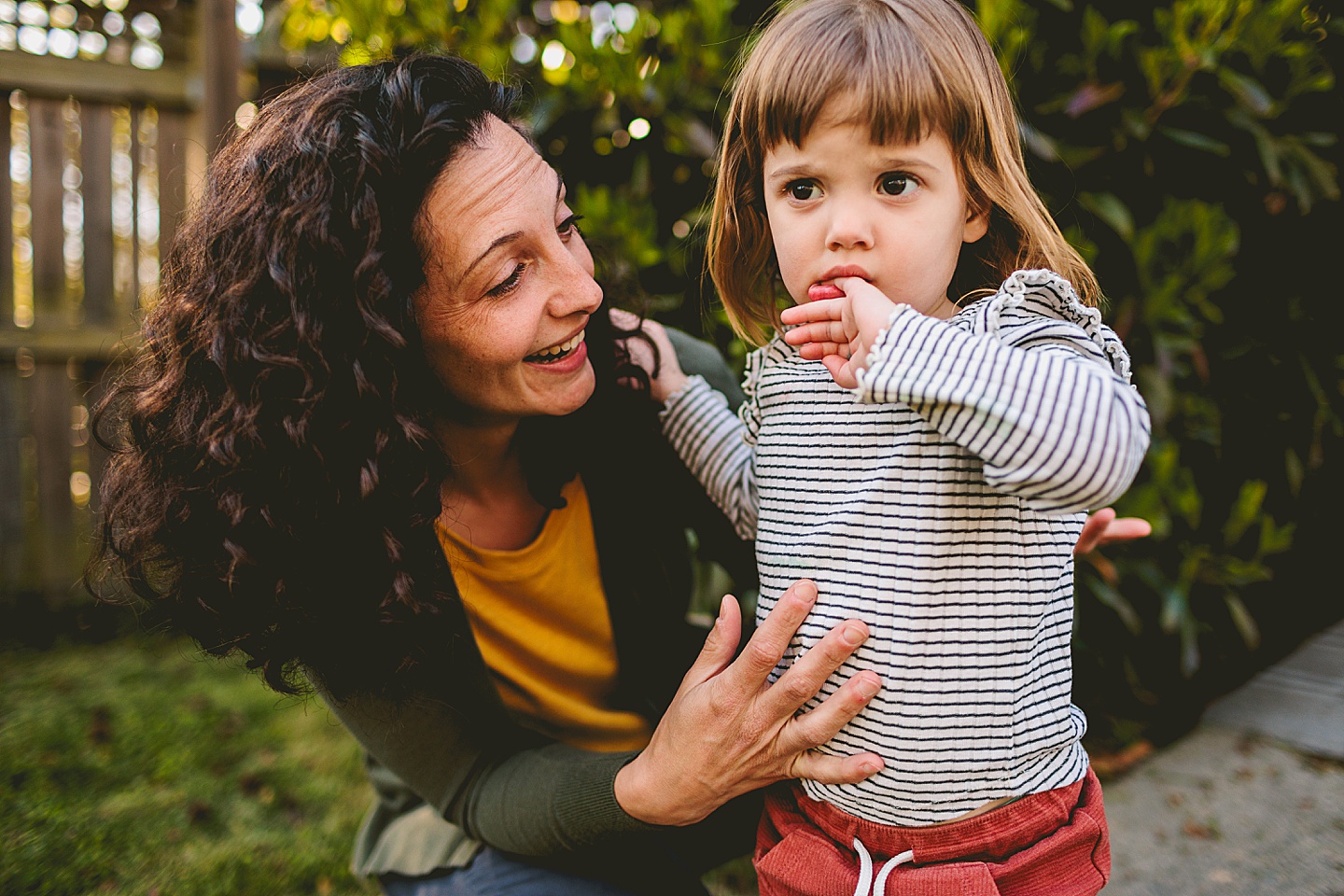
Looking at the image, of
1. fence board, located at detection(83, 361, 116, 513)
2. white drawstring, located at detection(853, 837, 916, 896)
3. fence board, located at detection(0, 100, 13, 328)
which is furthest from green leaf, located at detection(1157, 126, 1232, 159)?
fence board, located at detection(0, 100, 13, 328)

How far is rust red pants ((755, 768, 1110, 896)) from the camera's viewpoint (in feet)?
4.05

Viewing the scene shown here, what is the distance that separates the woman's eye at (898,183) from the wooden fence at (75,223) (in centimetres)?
371

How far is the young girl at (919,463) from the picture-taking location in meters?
1.16

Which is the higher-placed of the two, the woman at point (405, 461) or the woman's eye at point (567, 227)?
the woman's eye at point (567, 227)

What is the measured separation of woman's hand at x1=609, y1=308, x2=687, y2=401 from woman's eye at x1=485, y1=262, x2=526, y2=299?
36 centimetres

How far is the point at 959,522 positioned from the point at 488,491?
39.8 inches

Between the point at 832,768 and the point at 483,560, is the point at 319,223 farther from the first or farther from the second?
the point at 832,768

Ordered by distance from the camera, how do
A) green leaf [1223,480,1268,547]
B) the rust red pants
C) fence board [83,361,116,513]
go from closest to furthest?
the rust red pants → green leaf [1223,480,1268,547] → fence board [83,361,116,513]

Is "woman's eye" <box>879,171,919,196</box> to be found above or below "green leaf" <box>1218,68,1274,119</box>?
below

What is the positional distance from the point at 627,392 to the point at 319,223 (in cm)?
64

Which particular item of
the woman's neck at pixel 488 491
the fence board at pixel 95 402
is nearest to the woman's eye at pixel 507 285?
the woman's neck at pixel 488 491

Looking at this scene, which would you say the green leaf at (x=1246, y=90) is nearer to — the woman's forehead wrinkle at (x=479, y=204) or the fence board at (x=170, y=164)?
the woman's forehead wrinkle at (x=479, y=204)

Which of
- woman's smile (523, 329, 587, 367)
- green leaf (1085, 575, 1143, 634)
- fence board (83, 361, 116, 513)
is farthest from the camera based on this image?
fence board (83, 361, 116, 513)

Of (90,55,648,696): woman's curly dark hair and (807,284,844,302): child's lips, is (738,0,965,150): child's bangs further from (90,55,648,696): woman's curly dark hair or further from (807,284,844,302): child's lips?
(90,55,648,696): woman's curly dark hair
